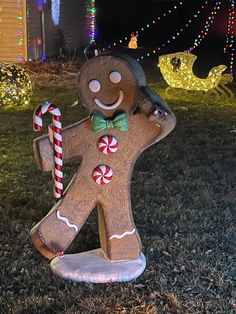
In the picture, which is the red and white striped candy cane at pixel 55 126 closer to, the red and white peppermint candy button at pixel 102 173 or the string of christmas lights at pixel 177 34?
the red and white peppermint candy button at pixel 102 173

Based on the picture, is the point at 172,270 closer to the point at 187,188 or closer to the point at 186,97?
the point at 187,188

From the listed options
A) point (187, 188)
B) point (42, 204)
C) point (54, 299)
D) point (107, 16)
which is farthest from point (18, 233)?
point (107, 16)

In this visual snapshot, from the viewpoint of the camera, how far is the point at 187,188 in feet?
19.3

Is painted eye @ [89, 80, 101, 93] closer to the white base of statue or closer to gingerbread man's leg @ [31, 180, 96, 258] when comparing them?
gingerbread man's leg @ [31, 180, 96, 258]

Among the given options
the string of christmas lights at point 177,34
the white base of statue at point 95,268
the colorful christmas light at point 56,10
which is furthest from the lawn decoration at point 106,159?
the string of christmas lights at point 177,34

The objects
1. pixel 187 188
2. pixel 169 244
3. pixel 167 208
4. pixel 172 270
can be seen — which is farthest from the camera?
pixel 187 188

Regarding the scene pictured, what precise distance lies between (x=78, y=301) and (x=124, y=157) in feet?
3.37

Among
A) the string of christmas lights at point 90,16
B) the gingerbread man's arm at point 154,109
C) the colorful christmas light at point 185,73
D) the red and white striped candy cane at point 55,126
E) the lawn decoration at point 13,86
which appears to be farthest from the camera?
the string of christmas lights at point 90,16

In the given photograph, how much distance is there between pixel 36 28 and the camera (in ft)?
51.3

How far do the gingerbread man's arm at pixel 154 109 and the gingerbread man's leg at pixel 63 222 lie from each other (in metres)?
0.69

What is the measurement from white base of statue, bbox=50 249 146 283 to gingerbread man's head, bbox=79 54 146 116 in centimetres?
108

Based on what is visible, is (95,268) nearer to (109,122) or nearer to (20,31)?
(109,122)

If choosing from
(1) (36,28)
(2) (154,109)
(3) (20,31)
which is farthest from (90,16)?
(2) (154,109)

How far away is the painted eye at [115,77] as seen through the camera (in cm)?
382
